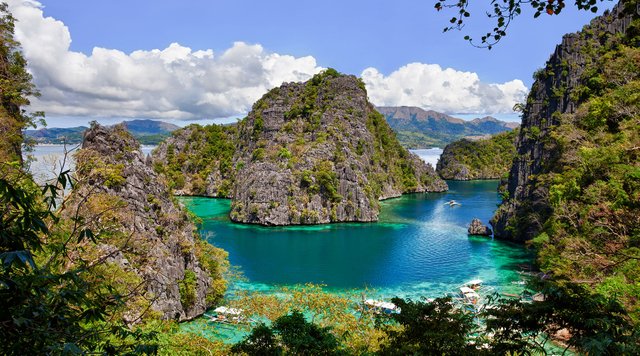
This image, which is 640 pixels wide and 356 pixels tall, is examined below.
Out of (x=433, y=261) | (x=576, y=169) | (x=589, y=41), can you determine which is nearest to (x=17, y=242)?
(x=576, y=169)

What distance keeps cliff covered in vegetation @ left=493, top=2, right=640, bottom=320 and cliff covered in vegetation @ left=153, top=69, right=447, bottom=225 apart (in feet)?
97.3

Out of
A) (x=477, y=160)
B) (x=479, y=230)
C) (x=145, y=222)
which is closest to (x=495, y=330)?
(x=145, y=222)

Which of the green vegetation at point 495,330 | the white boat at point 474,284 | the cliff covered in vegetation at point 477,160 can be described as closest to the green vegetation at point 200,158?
the white boat at point 474,284

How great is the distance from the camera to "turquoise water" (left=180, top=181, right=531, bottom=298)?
36.6m

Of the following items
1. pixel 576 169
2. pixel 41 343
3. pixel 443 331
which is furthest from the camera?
pixel 576 169

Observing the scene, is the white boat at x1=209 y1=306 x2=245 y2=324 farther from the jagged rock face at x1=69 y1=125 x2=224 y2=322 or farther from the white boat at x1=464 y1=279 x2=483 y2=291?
the white boat at x1=464 y1=279 x2=483 y2=291

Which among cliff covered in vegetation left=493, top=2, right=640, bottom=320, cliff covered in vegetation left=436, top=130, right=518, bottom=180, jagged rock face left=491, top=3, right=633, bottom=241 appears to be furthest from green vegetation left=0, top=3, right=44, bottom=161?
cliff covered in vegetation left=436, top=130, right=518, bottom=180

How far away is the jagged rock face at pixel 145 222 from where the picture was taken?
2316cm

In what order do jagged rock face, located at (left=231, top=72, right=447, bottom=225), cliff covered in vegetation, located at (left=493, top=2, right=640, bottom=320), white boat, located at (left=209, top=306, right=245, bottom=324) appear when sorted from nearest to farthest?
cliff covered in vegetation, located at (left=493, top=2, right=640, bottom=320) < white boat, located at (left=209, top=306, right=245, bottom=324) < jagged rock face, located at (left=231, top=72, right=447, bottom=225)

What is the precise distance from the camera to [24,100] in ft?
86.8

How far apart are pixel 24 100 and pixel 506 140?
164214 mm

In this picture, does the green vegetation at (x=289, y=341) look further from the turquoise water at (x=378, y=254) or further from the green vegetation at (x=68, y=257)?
the turquoise water at (x=378, y=254)

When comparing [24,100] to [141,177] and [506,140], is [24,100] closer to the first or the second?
[141,177]

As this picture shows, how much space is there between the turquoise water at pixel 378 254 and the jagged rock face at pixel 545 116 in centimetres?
438
